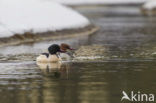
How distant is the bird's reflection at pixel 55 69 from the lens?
17123 millimetres

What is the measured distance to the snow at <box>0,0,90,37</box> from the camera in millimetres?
30909

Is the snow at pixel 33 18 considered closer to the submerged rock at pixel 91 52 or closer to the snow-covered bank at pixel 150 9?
the submerged rock at pixel 91 52

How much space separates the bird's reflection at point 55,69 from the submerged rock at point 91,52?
174 centimetres

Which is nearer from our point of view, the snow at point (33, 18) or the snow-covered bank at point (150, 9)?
the snow at point (33, 18)

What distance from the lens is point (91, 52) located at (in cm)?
2328

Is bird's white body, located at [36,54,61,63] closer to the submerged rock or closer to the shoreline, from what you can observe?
the submerged rock

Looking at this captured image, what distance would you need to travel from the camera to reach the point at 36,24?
107 feet

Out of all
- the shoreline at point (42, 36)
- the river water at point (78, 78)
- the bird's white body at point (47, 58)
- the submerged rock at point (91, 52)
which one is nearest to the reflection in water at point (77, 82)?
the river water at point (78, 78)

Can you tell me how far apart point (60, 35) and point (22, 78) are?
54.1 feet

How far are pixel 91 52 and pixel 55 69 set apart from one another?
4.91 metres

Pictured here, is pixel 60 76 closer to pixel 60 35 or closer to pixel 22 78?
pixel 22 78

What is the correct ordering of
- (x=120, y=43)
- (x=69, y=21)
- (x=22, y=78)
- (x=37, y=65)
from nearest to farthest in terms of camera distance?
(x=22, y=78)
(x=37, y=65)
(x=120, y=43)
(x=69, y=21)

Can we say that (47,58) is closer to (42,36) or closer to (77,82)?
(77,82)

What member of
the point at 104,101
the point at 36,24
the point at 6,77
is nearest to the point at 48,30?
the point at 36,24
